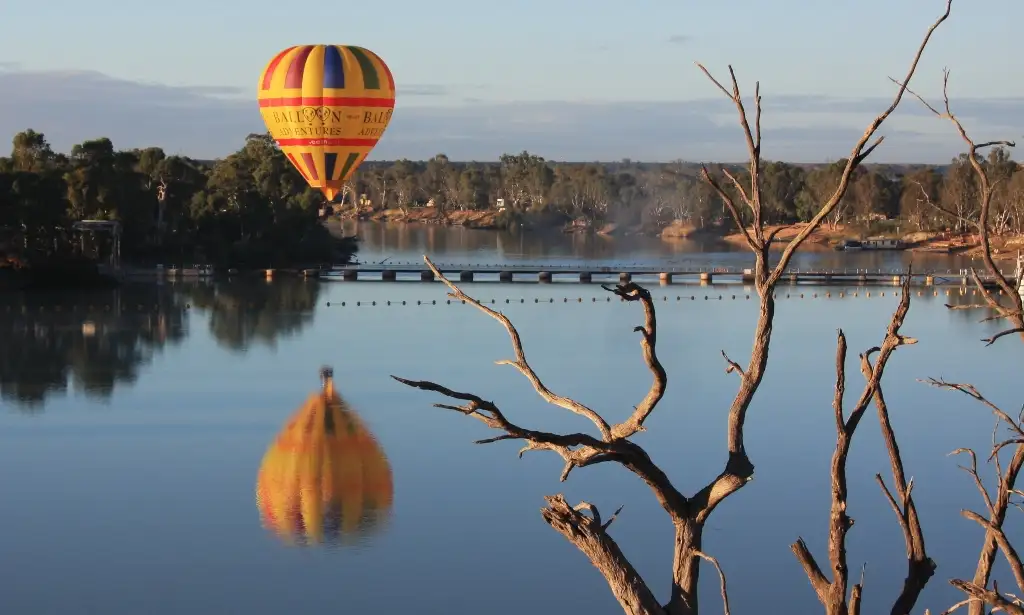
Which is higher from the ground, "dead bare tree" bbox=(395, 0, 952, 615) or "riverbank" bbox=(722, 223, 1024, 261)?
"dead bare tree" bbox=(395, 0, 952, 615)

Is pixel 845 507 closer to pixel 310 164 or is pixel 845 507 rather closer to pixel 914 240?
pixel 310 164

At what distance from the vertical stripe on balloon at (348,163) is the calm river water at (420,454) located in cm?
364

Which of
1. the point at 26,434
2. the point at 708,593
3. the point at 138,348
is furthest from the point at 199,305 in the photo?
the point at 708,593

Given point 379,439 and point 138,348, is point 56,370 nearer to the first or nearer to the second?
point 138,348

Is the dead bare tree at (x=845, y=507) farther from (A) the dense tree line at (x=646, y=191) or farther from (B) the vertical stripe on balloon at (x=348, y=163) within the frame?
(A) the dense tree line at (x=646, y=191)

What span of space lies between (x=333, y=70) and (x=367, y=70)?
2.68 ft

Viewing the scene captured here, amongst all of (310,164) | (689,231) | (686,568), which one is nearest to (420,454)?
(310,164)

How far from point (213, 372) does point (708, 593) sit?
16733 mm

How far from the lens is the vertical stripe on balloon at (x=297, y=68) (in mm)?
31312

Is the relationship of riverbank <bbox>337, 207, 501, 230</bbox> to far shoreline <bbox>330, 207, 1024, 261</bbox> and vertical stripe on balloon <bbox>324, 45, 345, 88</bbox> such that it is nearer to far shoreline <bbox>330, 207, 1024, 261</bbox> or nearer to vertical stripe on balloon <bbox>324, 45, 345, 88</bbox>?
far shoreline <bbox>330, 207, 1024, 261</bbox>

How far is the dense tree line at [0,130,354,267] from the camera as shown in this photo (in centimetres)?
4259

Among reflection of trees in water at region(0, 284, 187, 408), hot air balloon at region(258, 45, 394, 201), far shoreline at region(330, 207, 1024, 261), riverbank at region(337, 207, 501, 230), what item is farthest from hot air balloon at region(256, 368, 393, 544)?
riverbank at region(337, 207, 501, 230)

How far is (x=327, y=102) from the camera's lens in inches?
1225

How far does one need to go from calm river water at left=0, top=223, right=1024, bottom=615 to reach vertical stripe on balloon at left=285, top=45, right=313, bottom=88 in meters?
5.61
